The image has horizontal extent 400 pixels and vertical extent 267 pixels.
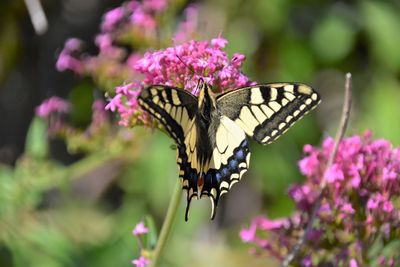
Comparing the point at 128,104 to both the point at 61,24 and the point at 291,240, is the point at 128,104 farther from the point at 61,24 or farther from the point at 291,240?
the point at 61,24

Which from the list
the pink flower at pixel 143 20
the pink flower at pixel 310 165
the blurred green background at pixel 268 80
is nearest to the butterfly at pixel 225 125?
the pink flower at pixel 310 165

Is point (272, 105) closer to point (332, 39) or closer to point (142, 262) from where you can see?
point (142, 262)

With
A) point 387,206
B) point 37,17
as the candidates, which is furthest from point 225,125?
point 37,17

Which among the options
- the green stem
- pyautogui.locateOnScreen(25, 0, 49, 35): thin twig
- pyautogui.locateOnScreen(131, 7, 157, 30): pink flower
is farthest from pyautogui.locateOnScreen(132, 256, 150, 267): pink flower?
pyautogui.locateOnScreen(25, 0, 49, 35): thin twig

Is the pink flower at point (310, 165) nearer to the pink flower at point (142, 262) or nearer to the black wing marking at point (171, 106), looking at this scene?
the black wing marking at point (171, 106)

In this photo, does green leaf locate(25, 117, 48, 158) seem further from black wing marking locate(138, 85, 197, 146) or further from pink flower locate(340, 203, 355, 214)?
pink flower locate(340, 203, 355, 214)
